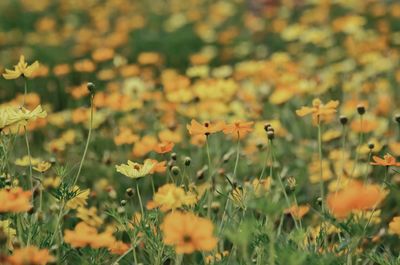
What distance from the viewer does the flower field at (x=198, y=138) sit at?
1545 millimetres

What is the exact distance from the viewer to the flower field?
60.8 inches

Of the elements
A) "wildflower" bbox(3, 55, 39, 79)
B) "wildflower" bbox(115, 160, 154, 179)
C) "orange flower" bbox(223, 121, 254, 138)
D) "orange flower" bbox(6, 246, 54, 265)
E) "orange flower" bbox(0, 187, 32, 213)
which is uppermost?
"wildflower" bbox(3, 55, 39, 79)

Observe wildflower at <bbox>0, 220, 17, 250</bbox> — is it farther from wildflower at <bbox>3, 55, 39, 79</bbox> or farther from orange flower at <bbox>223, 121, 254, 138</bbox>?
orange flower at <bbox>223, 121, 254, 138</bbox>

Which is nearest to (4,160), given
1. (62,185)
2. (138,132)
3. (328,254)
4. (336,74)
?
(62,185)

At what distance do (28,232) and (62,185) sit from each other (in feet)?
0.43

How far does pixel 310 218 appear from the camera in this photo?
2.49 m

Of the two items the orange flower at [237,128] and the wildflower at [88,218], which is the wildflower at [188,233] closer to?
the orange flower at [237,128]

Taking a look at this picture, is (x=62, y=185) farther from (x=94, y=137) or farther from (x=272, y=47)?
(x=272, y=47)

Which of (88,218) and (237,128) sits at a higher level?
(237,128)

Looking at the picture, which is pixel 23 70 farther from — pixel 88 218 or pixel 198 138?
pixel 198 138

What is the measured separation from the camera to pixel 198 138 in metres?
2.44

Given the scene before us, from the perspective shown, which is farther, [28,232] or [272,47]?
[272,47]

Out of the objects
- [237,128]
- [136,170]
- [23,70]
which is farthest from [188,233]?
[23,70]

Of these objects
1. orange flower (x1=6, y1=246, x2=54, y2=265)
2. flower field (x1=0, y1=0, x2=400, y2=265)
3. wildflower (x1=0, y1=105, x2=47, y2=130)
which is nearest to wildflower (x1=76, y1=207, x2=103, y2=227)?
flower field (x1=0, y1=0, x2=400, y2=265)
